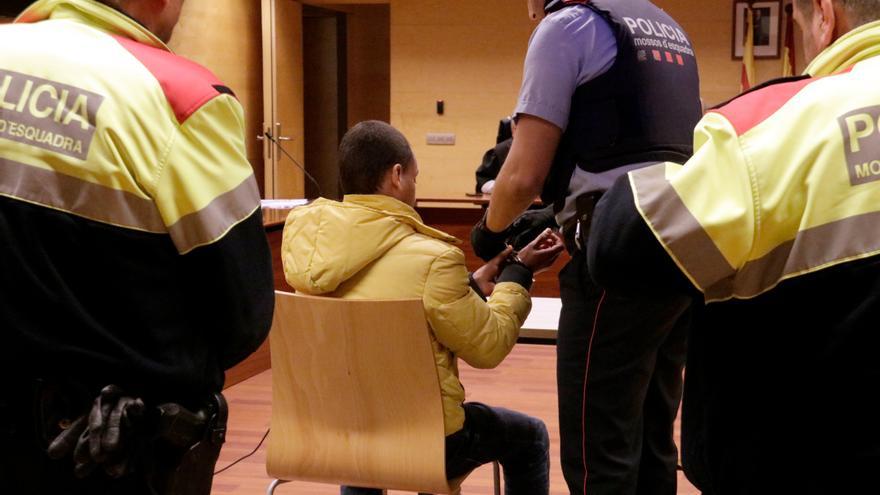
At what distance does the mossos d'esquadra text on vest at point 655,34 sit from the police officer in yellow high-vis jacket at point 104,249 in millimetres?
924

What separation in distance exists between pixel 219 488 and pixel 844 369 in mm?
2507

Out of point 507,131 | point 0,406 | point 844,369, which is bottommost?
point 507,131

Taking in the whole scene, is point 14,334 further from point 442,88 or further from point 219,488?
point 442,88

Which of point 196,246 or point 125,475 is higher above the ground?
point 196,246

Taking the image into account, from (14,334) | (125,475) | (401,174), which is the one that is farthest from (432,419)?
(14,334)

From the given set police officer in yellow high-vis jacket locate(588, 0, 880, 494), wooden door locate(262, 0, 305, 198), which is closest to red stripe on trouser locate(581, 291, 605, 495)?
police officer in yellow high-vis jacket locate(588, 0, 880, 494)

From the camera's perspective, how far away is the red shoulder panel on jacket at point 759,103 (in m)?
1.05

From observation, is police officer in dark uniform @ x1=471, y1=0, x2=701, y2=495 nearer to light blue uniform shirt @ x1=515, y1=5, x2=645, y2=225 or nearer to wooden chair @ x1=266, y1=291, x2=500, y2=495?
light blue uniform shirt @ x1=515, y1=5, x2=645, y2=225

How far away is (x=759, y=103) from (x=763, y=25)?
7.53 metres

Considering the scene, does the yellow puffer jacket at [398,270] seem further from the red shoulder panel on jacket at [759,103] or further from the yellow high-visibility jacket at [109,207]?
the red shoulder panel on jacket at [759,103]

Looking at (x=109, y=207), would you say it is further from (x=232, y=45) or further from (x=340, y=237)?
(x=232, y=45)

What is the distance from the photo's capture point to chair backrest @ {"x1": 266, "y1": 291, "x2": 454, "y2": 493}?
6.51 ft

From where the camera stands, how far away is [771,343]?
1080 mm

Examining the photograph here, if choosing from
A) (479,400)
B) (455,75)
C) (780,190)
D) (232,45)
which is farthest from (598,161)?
(455,75)
